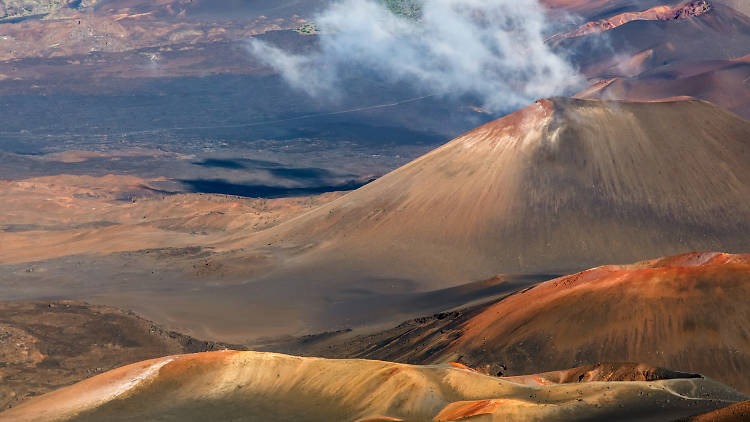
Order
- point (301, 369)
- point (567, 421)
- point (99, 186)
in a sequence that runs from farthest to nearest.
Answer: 1. point (99, 186)
2. point (301, 369)
3. point (567, 421)

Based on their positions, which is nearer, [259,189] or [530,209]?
[530,209]

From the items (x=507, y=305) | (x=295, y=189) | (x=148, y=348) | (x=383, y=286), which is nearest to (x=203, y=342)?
(x=148, y=348)

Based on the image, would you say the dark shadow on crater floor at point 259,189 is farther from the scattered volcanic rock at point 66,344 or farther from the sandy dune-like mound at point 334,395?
the sandy dune-like mound at point 334,395

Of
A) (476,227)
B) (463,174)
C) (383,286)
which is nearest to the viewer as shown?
(383,286)

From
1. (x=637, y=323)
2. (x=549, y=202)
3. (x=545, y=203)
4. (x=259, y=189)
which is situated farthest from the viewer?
(x=259, y=189)

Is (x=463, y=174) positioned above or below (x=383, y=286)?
above

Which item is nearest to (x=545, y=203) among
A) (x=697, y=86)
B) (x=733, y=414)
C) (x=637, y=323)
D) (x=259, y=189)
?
(x=637, y=323)

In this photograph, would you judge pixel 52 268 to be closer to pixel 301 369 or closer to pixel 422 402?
pixel 301 369

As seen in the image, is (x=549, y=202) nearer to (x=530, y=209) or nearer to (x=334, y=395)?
(x=530, y=209)
